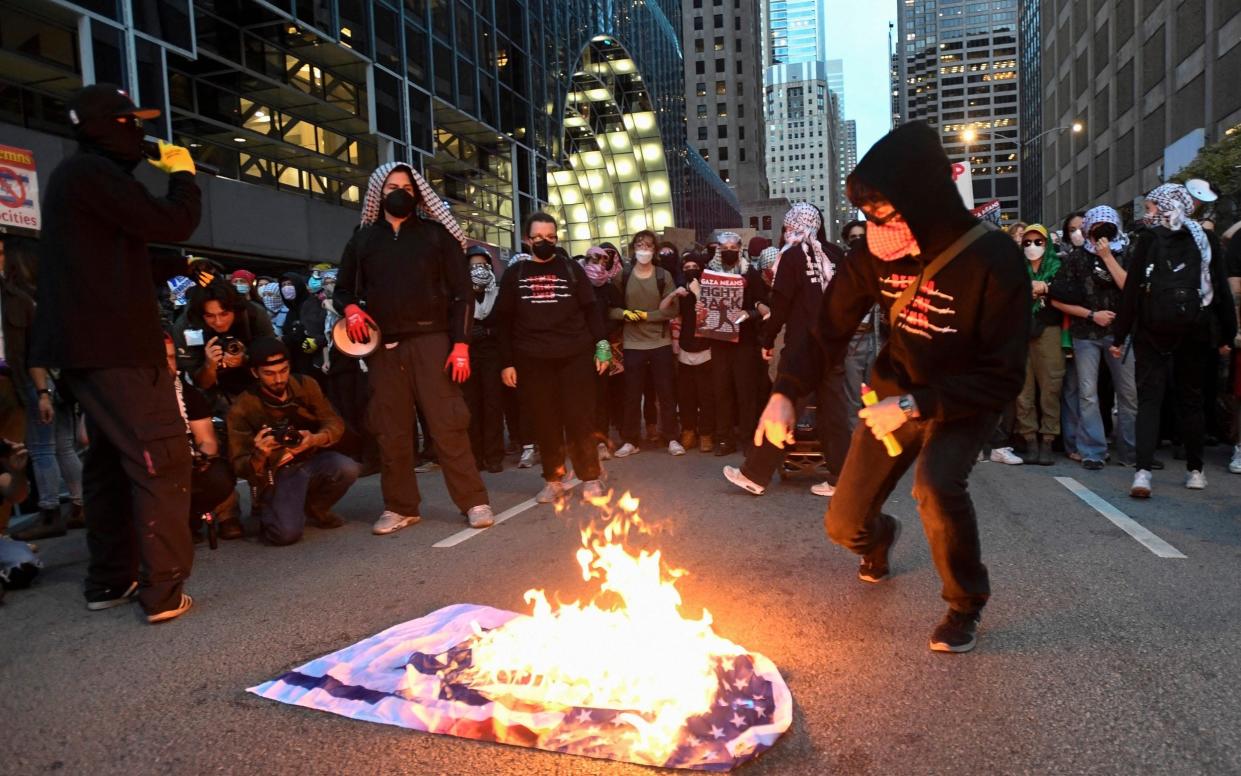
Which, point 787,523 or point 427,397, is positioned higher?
point 427,397

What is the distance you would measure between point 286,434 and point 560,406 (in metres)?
2.07

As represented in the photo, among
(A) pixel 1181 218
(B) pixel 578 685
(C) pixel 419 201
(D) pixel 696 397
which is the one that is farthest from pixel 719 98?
(B) pixel 578 685

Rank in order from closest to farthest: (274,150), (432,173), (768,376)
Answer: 1. (768,376)
2. (274,150)
3. (432,173)

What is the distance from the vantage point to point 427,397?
5.89 m

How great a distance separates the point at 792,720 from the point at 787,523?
3016 mm

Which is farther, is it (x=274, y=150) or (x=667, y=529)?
(x=274, y=150)

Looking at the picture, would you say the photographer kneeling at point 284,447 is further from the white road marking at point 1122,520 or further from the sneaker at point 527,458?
the white road marking at point 1122,520

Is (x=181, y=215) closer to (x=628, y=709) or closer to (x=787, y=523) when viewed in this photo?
(x=628, y=709)

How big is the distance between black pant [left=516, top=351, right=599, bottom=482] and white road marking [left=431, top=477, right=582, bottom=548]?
289mm

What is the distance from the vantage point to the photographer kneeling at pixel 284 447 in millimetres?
5703

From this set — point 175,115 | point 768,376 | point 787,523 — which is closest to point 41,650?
point 787,523

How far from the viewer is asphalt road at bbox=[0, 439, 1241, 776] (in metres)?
2.64

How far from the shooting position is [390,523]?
19.4 feet

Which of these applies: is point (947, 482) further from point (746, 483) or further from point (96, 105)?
point (96, 105)
